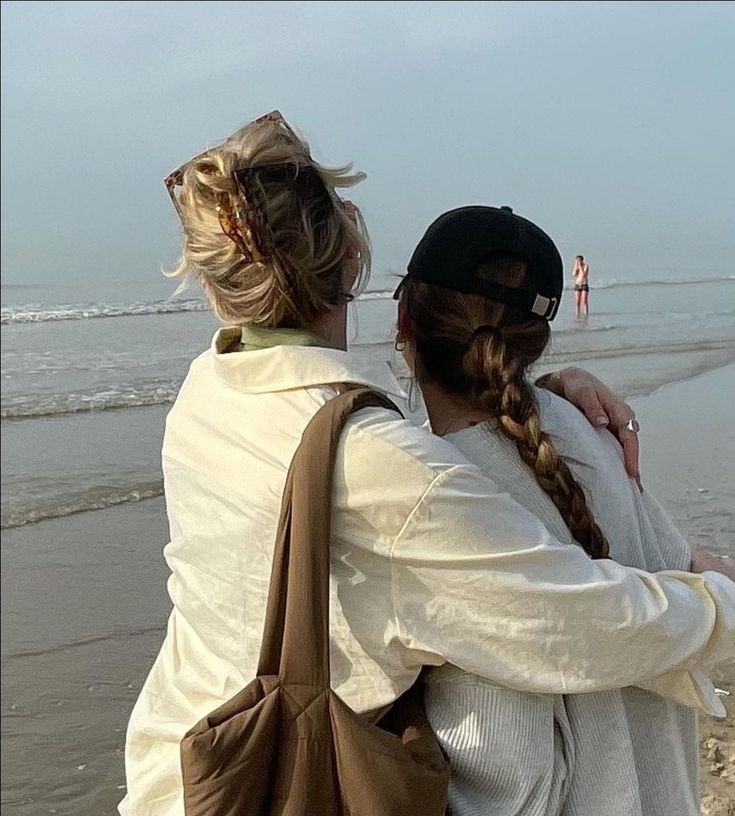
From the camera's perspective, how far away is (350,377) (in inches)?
62.3

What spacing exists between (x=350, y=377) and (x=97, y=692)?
316cm

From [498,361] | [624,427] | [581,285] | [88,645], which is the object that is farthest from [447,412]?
[581,285]

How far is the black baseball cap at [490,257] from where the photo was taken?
173cm

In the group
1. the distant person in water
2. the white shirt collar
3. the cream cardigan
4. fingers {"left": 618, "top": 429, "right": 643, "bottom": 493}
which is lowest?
the distant person in water

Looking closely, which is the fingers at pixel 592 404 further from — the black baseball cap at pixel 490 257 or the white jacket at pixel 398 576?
the white jacket at pixel 398 576

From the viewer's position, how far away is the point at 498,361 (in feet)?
5.63

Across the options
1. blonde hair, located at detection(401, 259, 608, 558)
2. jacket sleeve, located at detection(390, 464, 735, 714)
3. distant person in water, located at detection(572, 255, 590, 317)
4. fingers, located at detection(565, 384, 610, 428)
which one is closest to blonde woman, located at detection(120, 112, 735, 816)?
jacket sleeve, located at detection(390, 464, 735, 714)

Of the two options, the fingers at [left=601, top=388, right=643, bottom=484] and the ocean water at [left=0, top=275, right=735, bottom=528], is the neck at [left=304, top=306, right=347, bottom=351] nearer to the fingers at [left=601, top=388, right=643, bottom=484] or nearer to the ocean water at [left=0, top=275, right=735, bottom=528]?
the ocean water at [left=0, top=275, right=735, bottom=528]

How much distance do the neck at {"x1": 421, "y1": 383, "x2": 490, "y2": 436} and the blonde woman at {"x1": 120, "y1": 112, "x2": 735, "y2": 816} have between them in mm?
92

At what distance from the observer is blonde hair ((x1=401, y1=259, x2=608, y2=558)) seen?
1668 mm

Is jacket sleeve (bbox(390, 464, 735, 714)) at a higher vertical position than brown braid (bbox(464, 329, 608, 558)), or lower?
lower

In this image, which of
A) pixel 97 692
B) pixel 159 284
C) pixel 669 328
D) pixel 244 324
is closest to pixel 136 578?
pixel 97 692

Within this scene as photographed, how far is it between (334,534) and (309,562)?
79 millimetres

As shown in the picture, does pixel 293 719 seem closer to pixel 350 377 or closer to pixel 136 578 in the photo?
pixel 350 377
